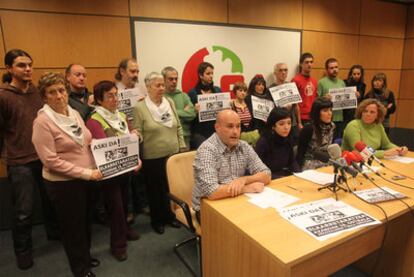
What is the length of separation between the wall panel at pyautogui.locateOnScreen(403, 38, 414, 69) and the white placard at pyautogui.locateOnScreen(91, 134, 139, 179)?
700 centimetres

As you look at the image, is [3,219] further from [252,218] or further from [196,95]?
[252,218]

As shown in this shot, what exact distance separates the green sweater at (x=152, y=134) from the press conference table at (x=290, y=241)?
3.60 feet

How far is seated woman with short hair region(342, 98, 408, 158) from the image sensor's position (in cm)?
279

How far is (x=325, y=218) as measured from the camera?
1569 mm

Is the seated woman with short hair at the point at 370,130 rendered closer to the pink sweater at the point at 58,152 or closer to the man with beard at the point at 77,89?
the pink sweater at the point at 58,152

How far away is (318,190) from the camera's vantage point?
195 cm

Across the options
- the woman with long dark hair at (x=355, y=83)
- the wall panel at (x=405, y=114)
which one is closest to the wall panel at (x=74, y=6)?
the woman with long dark hair at (x=355, y=83)

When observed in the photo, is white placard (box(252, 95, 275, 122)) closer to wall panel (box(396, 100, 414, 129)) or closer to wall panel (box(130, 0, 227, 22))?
wall panel (box(130, 0, 227, 22))

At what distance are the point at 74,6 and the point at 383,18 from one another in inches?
245

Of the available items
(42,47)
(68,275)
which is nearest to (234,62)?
(42,47)

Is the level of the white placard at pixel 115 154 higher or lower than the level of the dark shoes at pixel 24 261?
higher

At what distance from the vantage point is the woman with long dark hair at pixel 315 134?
114 inches

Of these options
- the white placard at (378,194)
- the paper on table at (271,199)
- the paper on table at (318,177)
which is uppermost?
the paper on table at (318,177)

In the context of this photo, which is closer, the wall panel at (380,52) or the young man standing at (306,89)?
the young man standing at (306,89)
